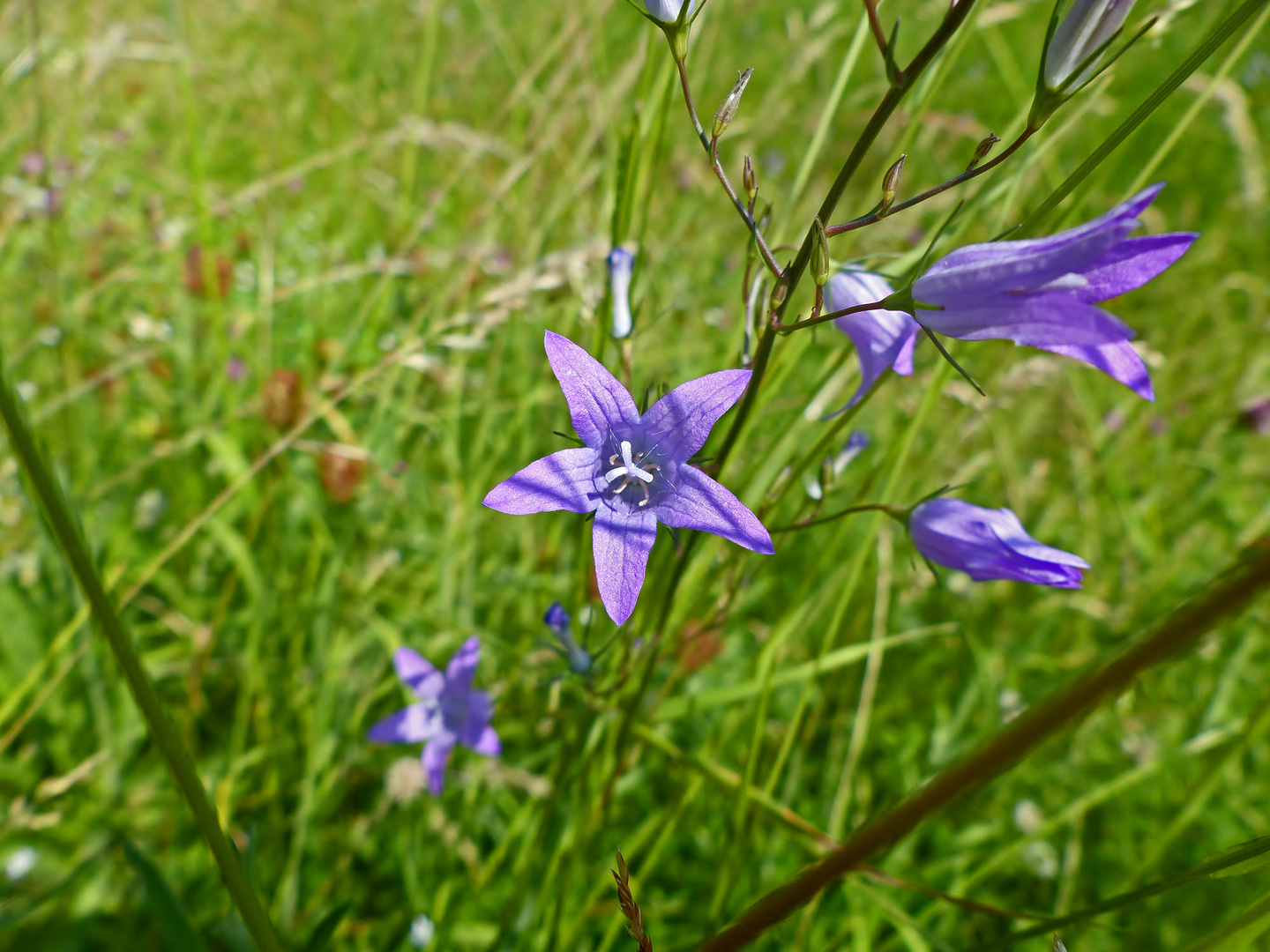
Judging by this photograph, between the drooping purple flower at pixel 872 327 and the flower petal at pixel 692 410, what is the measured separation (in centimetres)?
25

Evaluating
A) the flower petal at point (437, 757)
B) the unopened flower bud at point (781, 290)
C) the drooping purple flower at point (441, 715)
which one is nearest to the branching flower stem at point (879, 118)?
the unopened flower bud at point (781, 290)

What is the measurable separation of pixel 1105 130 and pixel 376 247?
15.6 ft

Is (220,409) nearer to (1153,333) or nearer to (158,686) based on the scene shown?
(158,686)

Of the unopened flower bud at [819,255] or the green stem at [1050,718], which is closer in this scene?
the green stem at [1050,718]

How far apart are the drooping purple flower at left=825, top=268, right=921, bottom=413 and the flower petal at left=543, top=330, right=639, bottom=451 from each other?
324 millimetres

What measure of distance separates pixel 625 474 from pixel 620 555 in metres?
0.21

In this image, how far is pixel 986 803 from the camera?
210 cm

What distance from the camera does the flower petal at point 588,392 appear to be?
0.87m

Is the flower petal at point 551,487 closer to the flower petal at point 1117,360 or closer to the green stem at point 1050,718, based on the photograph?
the green stem at point 1050,718

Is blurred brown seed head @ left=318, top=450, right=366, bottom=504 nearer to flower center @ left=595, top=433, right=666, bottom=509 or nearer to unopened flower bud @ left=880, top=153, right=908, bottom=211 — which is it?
flower center @ left=595, top=433, right=666, bottom=509

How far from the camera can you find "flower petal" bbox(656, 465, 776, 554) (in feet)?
2.61

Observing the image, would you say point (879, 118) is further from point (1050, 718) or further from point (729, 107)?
point (1050, 718)

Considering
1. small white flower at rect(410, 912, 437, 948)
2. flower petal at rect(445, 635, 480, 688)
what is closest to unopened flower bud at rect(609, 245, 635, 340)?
flower petal at rect(445, 635, 480, 688)

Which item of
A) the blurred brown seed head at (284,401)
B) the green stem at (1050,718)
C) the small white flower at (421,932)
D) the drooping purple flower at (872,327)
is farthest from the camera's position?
the blurred brown seed head at (284,401)
